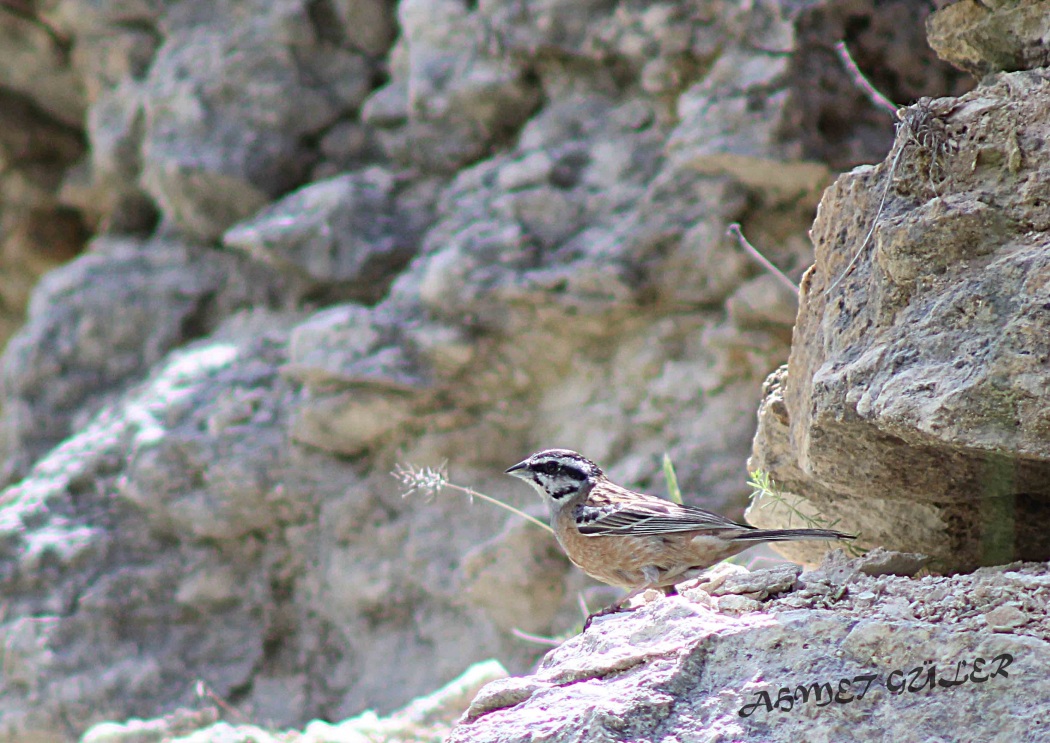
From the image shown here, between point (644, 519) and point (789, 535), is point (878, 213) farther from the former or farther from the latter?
point (644, 519)

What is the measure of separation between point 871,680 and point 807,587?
1.93ft

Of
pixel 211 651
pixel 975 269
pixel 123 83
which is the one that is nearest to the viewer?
pixel 975 269

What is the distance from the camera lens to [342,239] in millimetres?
7051

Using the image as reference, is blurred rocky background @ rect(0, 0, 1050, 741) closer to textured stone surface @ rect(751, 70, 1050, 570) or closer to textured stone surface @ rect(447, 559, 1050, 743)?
textured stone surface @ rect(751, 70, 1050, 570)

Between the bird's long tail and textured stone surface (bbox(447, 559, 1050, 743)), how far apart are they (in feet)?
1.29

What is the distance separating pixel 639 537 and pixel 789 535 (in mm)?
709

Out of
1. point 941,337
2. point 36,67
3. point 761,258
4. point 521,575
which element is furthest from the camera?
point 36,67

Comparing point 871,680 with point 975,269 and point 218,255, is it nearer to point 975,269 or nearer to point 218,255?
point 975,269

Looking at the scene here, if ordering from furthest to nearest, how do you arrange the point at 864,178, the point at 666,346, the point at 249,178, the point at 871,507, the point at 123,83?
the point at 123,83 < the point at 249,178 < the point at 666,346 < the point at 871,507 < the point at 864,178

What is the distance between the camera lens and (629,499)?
4.35 m

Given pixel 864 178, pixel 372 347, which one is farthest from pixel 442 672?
pixel 864 178
